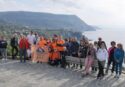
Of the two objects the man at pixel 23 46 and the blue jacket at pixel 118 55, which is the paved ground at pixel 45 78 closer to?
the blue jacket at pixel 118 55

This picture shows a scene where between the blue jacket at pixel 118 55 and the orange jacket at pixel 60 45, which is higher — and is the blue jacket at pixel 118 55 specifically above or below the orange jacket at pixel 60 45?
below

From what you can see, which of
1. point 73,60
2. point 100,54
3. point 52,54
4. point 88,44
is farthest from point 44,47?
point 100,54

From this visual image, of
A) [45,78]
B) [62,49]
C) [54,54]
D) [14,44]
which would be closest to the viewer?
[45,78]

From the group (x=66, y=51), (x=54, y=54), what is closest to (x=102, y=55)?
(x=66, y=51)

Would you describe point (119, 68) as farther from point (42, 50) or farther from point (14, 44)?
point (14, 44)

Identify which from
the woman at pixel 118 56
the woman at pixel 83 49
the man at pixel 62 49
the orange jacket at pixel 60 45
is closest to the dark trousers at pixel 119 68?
the woman at pixel 118 56

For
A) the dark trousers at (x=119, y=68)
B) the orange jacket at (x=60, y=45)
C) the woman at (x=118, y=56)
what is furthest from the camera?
the orange jacket at (x=60, y=45)

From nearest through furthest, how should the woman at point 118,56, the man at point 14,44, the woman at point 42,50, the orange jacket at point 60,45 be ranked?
the woman at point 118,56
the orange jacket at point 60,45
the woman at point 42,50
the man at point 14,44

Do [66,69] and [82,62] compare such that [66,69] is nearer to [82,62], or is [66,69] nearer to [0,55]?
[82,62]

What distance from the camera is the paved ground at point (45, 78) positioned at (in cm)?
1370

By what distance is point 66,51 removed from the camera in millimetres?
18047

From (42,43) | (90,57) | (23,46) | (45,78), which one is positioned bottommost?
(45,78)

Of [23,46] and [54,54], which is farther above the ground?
[23,46]

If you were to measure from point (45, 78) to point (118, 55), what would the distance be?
3528 mm
